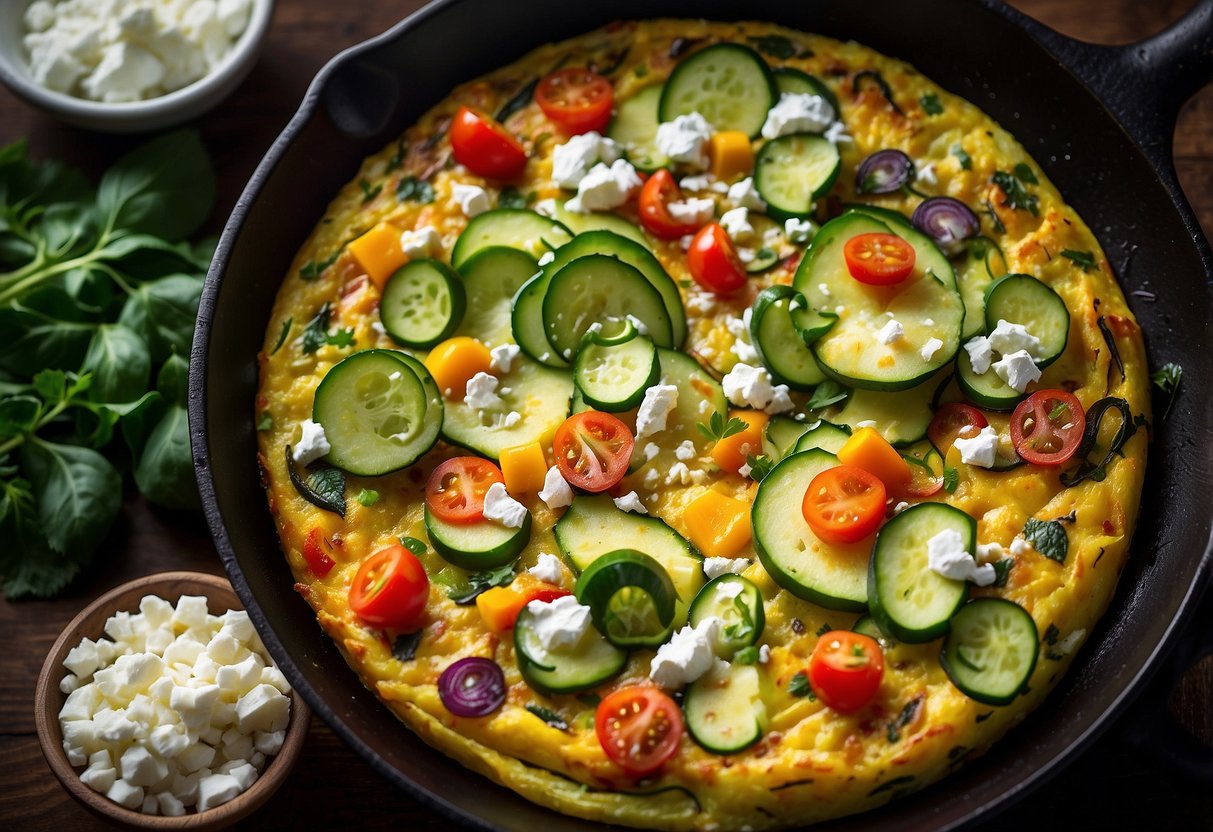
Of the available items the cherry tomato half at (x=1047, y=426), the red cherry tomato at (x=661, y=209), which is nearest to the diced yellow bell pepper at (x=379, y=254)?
the red cherry tomato at (x=661, y=209)

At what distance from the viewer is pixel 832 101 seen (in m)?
4.57

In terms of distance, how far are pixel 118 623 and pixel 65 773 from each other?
54 centimetres

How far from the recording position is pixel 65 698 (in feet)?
13.2

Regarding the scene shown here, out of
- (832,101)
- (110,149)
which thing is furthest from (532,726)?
(110,149)

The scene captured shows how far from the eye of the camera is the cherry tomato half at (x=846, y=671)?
348cm

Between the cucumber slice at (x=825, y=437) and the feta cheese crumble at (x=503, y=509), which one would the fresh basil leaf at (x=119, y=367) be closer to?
the feta cheese crumble at (x=503, y=509)

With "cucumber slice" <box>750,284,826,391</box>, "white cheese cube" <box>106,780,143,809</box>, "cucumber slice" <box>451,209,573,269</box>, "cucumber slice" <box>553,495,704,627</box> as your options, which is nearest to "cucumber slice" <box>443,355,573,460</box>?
"cucumber slice" <box>553,495,704,627</box>

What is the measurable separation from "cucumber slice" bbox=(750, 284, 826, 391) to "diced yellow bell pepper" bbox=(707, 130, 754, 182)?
63 centimetres

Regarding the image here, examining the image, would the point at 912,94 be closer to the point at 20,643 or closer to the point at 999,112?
the point at 999,112

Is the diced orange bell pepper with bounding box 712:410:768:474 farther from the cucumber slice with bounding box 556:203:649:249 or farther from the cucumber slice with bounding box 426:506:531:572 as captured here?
the cucumber slice with bounding box 556:203:649:249

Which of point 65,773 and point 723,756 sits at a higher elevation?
point 723,756

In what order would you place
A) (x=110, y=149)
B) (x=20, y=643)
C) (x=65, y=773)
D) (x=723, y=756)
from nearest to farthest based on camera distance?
(x=723, y=756) → (x=65, y=773) → (x=20, y=643) → (x=110, y=149)

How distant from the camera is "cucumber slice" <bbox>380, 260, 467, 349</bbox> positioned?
13.8 ft

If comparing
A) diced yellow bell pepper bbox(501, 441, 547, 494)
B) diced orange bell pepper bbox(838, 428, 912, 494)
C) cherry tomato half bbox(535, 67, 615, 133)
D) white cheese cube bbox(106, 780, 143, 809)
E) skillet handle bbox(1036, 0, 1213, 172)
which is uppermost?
skillet handle bbox(1036, 0, 1213, 172)
